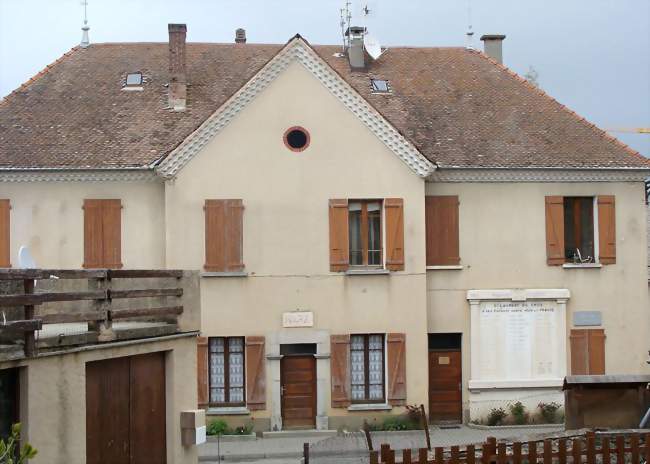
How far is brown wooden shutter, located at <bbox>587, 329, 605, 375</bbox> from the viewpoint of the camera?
2917 cm

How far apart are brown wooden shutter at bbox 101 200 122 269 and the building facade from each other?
0.04 m

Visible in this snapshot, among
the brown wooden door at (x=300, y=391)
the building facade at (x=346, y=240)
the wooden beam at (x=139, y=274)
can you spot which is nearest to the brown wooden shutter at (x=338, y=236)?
the building facade at (x=346, y=240)

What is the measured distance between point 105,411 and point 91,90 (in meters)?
19.6

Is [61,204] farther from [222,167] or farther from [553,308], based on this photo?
[553,308]

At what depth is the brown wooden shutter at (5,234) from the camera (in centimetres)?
2797

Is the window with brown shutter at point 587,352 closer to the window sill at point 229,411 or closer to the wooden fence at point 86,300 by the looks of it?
the window sill at point 229,411

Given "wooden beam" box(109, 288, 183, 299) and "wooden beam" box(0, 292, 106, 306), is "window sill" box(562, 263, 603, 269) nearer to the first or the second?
"wooden beam" box(109, 288, 183, 299)

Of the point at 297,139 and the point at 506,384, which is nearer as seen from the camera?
the point at 297,139

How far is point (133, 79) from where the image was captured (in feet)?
105

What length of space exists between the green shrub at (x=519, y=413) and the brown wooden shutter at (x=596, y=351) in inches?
81.4

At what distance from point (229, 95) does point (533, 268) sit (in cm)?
916

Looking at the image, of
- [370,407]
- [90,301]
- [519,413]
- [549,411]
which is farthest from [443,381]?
[90,301]

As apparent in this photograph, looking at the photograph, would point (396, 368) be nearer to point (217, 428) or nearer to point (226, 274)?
point (217, 428)

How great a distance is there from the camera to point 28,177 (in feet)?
92.7
